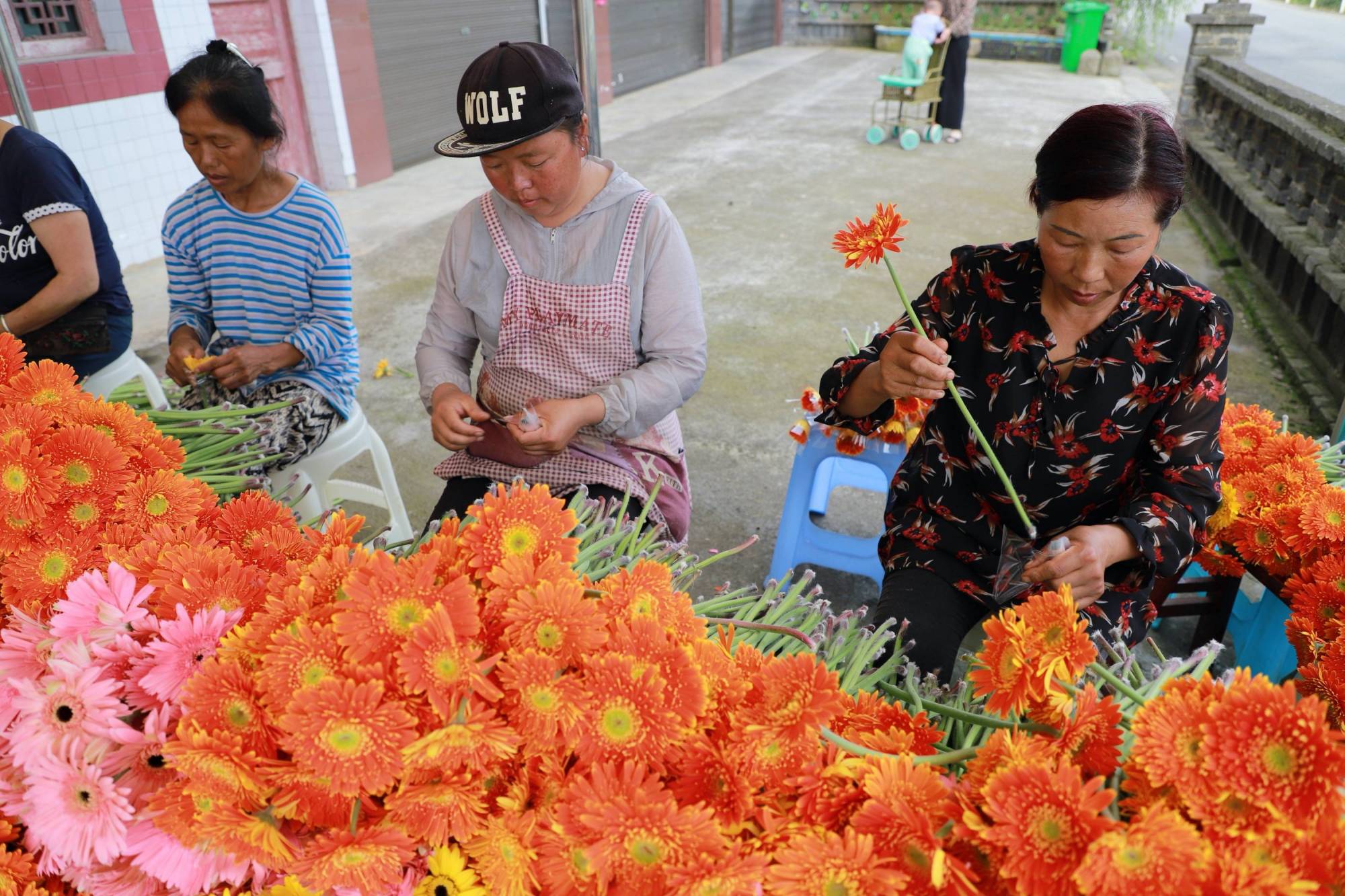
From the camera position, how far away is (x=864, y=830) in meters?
0.71

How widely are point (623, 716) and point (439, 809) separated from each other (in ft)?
0.58

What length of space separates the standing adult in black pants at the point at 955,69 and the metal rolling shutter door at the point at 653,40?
4.59 metres

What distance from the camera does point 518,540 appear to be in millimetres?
853

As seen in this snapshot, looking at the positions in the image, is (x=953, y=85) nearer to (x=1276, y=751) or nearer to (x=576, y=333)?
(x=576, y=333)

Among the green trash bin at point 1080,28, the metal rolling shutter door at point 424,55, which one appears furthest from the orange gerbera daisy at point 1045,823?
the green trash bin at point 1080,28

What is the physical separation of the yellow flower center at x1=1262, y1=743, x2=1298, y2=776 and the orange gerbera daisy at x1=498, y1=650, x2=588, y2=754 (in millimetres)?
529

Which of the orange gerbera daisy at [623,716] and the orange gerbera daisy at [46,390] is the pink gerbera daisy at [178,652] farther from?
the orange gerbera daisy at [46,390]

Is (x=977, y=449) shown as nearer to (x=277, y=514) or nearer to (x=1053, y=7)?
(x=277, y=514)

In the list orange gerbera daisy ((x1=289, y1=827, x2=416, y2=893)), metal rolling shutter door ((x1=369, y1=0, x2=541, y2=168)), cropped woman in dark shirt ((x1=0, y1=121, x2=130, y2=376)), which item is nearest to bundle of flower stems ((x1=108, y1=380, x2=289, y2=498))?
cropped woman in dark shirt ((x1=0, y1=121, x2=130, y2=376))

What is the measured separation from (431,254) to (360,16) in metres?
2.60

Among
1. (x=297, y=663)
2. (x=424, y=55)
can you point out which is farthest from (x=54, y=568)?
(x=424, y=55)

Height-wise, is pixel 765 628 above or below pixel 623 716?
below

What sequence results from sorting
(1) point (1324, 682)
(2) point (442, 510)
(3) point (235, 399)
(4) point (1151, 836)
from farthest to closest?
(3) point (235, 399) < (2) point (442, 510) < (1) point (1324, 682) < (4) point (1151, 836)

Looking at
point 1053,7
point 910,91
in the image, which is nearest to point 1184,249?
point 910,91
